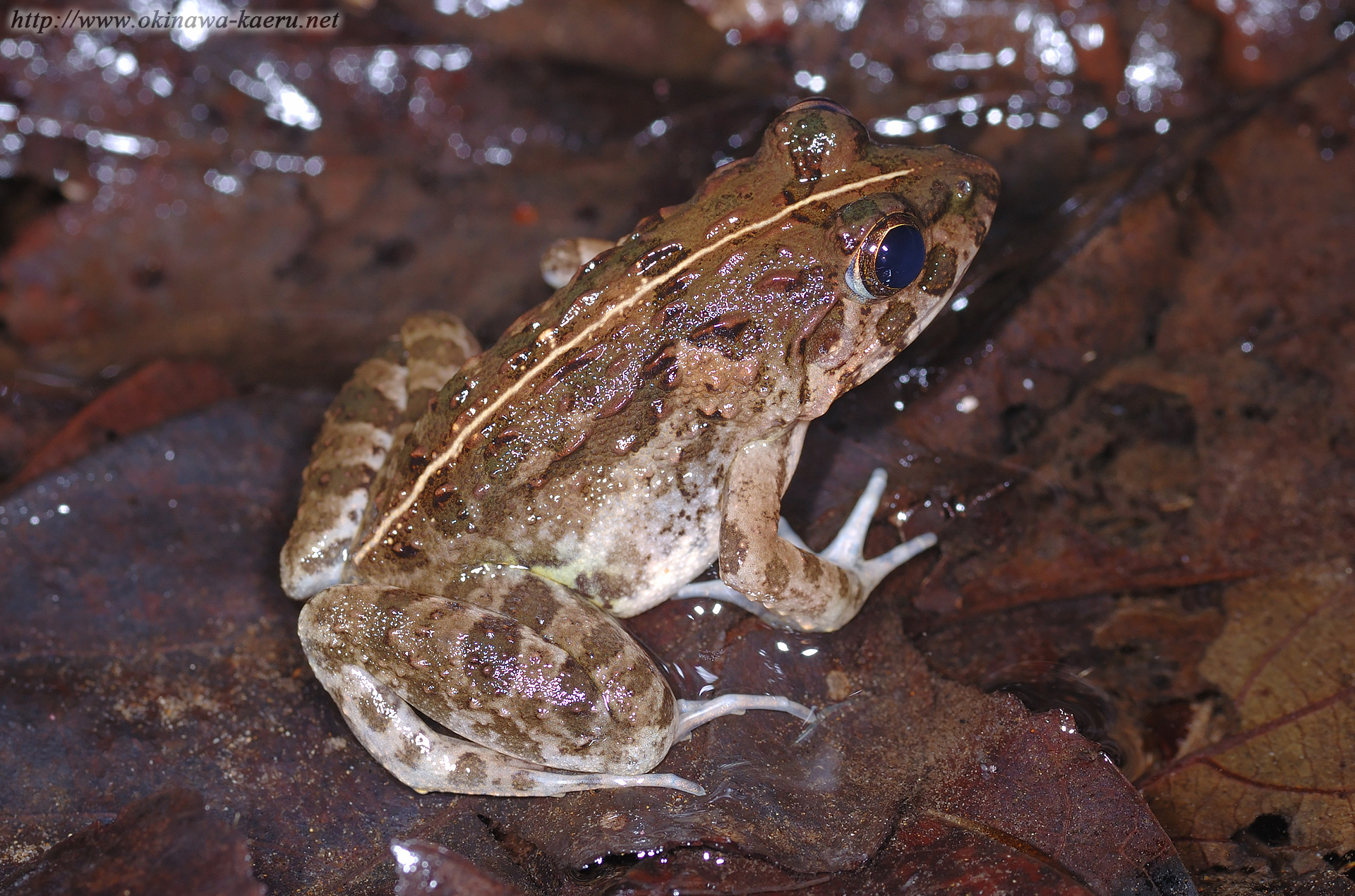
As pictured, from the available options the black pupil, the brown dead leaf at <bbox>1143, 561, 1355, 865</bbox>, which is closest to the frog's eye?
the black pupil

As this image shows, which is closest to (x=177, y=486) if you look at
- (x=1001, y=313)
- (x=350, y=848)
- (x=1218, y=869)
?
(x=350, y=848)

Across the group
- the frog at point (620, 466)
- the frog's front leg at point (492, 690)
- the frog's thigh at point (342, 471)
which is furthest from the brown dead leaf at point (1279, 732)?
the frog's thigh at point (342, 471)

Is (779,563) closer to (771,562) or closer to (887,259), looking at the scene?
(771,562)

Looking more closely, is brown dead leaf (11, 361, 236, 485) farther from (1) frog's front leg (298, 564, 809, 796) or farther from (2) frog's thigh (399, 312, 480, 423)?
(1) frog's front leg (298, 564, 809, 796)

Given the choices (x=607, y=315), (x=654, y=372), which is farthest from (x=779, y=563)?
(x=607, y=315)

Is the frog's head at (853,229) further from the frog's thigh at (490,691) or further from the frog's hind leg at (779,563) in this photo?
the frog's thigh at (490,691)

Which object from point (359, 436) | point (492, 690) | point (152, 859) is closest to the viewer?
point (152, 859)
